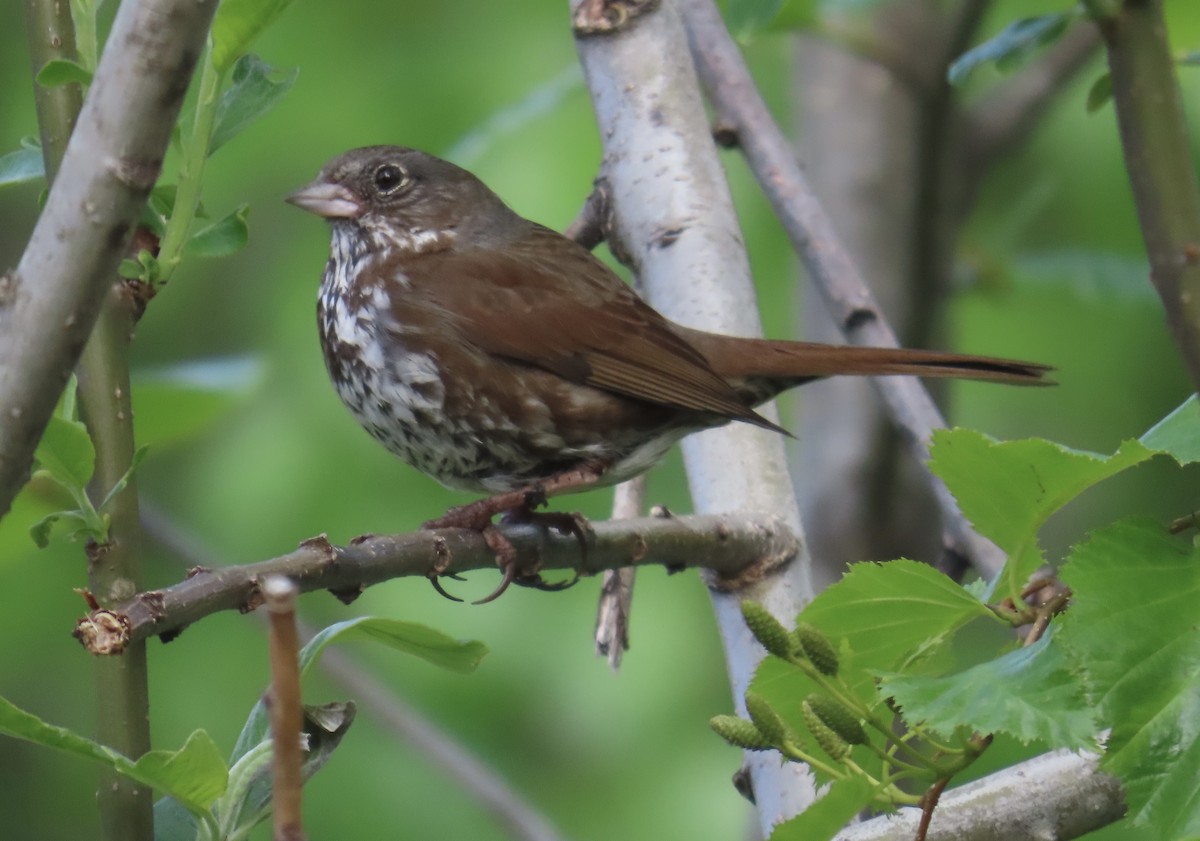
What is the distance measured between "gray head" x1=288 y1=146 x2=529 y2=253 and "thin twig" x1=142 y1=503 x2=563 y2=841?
3.01ft

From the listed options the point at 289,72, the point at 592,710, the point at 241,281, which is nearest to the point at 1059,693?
the point at 289,72

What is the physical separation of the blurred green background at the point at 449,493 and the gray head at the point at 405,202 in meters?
0.28

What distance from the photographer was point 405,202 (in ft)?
13.8

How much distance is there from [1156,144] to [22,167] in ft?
4.97

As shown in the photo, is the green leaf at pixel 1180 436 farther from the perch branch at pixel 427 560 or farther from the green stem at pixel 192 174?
the green stem at pixel 192 174

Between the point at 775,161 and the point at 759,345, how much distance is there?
42 centimetres

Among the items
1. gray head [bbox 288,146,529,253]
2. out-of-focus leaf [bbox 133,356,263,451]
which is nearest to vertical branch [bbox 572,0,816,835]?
gray head [bbox 288,146,529,253]

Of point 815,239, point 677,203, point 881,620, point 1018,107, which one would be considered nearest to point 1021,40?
point 815,239

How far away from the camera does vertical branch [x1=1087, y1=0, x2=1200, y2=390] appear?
2.06 meters

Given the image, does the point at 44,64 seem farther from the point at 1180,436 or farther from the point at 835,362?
the point at 835,362

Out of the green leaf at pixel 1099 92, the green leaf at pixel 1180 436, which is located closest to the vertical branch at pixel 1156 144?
the green leaf at pixel 1180 436

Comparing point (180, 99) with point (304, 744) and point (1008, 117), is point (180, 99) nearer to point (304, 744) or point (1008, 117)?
point (304, 744)

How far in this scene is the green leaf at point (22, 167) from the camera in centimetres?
203

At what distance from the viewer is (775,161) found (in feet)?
11.7
